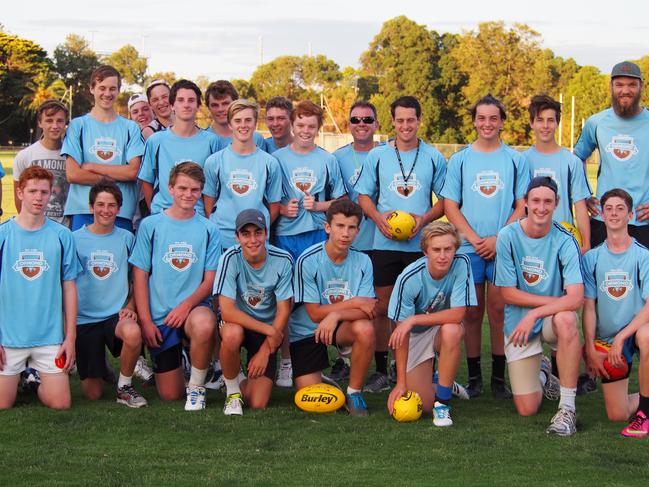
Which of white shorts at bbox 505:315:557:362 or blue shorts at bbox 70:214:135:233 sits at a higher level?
blue shorts at bbox 70:214:135:233

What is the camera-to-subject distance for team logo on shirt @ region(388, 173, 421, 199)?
274 inches

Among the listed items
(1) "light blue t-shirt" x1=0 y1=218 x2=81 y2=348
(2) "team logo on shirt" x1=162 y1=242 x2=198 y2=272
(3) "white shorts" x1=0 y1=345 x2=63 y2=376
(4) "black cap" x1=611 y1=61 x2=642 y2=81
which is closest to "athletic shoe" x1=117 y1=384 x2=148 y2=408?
(3) "white shorts" x1=0 y1=345 x2=63 y2=376

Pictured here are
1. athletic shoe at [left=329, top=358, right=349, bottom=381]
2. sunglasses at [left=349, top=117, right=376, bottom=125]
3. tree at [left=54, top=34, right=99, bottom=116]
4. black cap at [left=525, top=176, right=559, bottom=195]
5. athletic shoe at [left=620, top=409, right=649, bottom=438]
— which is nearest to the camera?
athletic shoe at [left=620, top=409, right=649, bottom=438]

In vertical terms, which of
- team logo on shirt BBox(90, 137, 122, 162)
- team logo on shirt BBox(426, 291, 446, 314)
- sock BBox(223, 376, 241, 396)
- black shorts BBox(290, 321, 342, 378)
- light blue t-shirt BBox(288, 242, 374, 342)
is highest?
team logo on shirt BBox(90, 137, 122, 162)

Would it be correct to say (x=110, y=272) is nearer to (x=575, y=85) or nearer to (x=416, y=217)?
(x=416, y=217)

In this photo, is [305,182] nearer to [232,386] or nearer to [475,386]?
[232,386]

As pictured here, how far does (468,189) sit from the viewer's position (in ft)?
22.0

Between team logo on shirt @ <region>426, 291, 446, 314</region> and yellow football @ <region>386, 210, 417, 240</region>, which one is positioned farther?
yellow football @ <region>386, 210, 417, 240</region>

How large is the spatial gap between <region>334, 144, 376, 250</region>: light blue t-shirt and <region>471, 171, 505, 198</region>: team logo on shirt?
1026mm

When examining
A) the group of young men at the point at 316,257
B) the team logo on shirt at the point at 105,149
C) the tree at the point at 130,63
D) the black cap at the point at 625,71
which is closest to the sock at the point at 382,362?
the group of young men at the point at 316,257

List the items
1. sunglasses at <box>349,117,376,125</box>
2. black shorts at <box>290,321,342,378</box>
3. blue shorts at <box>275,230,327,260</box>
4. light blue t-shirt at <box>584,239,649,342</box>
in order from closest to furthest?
light blue t-shirt at <box>584,239,649,342</box> → black shorts at <box>290,321,342,378</box> → blue shorts at <box>275,230,327,260</box> → sunglasses at <box>349,117,376,125</box>

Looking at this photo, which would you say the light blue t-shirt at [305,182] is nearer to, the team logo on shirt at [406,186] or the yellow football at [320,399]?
the team logo on shirt at [406,186]

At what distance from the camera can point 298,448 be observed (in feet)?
17.0

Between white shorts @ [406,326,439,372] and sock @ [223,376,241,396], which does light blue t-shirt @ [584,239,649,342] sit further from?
sock @ [223,376,241,396]
